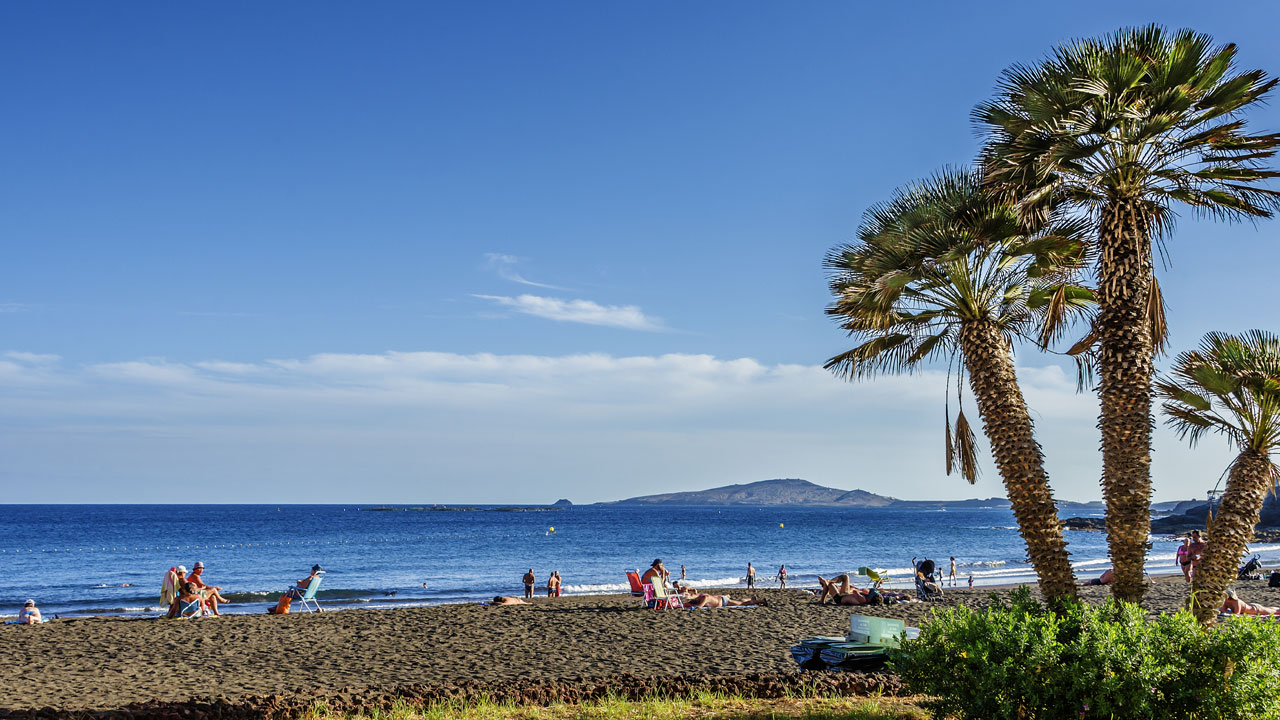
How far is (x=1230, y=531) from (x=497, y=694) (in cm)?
761

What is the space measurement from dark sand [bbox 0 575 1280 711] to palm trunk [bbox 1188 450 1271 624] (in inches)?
89.9

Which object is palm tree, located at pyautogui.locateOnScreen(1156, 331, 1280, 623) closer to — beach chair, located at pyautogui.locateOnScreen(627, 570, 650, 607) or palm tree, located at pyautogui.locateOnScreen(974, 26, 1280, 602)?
palm tree, located at pyautogui.locateOnScreen(974, 26, 1280, 602)

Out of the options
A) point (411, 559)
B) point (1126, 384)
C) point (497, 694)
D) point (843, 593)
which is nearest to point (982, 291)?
point (1126, 384)

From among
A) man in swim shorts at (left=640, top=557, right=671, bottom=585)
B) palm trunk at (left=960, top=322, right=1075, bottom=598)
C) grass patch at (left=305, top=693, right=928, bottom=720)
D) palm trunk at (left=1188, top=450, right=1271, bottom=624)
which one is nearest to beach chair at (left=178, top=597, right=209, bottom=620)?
man in swim shorts at (left=640, top=557, right=671, bottom=585)

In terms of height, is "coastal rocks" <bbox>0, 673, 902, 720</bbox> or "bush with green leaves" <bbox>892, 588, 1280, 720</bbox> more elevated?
"bush with green leaves" <bbox>892, 588, 1280, 720</bbox>

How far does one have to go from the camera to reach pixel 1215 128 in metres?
8.30

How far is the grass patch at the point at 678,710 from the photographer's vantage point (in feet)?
24.5

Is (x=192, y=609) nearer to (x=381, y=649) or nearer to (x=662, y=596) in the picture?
(x=381, y=649)

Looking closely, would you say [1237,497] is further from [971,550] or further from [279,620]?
[971,550]

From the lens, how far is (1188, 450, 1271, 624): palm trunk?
29.4ft

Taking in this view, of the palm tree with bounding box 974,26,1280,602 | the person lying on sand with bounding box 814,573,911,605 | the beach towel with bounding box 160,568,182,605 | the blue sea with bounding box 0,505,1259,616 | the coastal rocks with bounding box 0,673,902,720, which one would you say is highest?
the palm tree with bounding box 974,26,1280,602

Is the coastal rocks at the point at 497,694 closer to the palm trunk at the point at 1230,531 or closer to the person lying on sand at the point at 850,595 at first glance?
the palm trunk at the point at 1230,531

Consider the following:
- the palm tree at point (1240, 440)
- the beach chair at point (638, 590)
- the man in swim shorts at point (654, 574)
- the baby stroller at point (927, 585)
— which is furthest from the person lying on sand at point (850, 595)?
the palm tree at point (1240, 440)

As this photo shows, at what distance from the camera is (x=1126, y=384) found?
8.07 m
